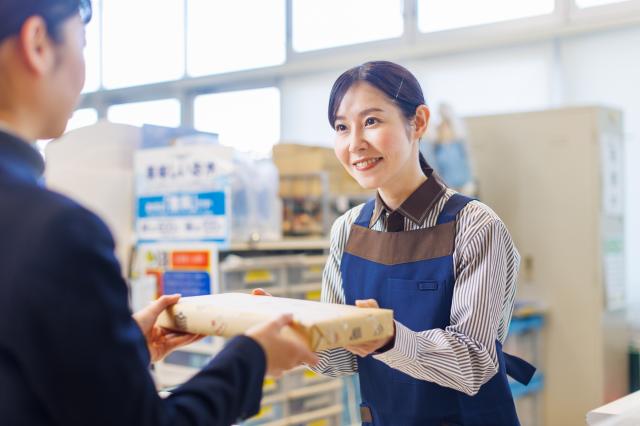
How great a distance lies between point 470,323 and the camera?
134 centimetres

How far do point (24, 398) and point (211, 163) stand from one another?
2416 millimetres

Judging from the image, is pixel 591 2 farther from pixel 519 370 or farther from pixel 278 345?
pixel 278 345

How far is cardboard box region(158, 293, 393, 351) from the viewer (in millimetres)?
1004

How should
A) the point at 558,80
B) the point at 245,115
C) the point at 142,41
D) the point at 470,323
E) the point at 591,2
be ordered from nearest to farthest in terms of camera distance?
1. the point at 470,323
2. the point at 591,2
3. the point at 558,80
4. the point at 245,115
5. the point at 142,41

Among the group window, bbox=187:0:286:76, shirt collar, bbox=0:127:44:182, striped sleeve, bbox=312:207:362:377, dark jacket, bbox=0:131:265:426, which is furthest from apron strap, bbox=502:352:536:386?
window, bbox=187:0:286:76

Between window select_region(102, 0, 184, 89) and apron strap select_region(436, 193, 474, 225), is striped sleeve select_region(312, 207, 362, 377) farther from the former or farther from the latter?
window select_region(102, 0, 184, 89)

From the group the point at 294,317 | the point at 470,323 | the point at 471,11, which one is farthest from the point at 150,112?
the point at 294,317

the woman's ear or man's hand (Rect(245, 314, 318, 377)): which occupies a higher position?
the woman's ear

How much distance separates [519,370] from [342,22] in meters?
4.94

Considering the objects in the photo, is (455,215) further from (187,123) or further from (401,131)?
(187,123)

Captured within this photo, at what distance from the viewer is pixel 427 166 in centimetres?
159

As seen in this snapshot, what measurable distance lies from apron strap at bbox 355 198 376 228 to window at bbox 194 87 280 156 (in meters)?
4.72

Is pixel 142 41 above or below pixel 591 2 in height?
above

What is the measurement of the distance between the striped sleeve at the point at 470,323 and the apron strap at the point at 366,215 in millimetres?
237
